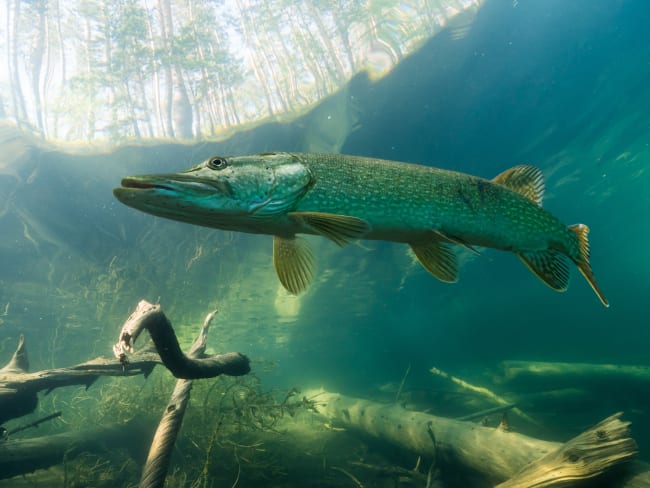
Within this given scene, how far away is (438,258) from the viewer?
2207mm

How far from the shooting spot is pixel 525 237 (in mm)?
2168

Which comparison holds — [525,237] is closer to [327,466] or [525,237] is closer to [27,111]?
[327,466]

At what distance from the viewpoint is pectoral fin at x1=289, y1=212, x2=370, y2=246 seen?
1.65m

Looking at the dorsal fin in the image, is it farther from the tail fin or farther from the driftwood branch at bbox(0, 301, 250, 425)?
the driftwood branch at bbox(0, 301, 250, 425)

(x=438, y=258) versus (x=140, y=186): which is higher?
(x=140, y=186)

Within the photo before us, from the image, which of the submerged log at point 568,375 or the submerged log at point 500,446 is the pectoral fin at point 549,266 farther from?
the submerged log at point 568,375

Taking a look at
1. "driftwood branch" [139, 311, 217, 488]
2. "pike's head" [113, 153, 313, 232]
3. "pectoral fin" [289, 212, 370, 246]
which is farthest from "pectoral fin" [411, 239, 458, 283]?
"driftwood branch" [139, 311, 217, 488]

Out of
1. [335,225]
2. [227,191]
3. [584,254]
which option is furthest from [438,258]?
[227,191]

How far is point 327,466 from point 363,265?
1275cm

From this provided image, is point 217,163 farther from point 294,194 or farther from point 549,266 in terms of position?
point 549,266

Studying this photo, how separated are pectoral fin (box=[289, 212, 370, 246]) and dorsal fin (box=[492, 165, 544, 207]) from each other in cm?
150

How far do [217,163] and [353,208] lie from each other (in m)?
0.81

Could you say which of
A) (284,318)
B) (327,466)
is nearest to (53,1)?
(327,466)

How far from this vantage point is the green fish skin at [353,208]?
1.62 metres
